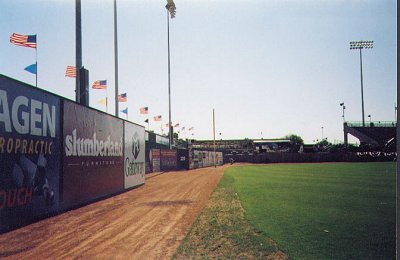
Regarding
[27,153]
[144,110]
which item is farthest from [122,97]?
[27,153]

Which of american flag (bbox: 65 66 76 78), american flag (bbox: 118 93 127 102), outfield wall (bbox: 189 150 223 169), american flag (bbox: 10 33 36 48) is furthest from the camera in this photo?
outfield wall (bbox: 189 150 223 169)

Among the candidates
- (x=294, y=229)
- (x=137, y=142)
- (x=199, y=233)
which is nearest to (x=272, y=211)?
(x=294, y=229)

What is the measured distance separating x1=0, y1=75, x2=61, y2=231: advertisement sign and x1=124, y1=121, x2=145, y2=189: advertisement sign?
28.1 ft

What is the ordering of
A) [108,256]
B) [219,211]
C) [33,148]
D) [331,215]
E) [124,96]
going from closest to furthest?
[108,256]
[331,215]
[33,148]
[219,211]
[124,96]

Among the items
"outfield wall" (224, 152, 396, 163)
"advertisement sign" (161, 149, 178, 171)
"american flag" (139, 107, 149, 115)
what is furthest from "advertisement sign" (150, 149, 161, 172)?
"outfield wall" (224, 152, 396, 163)

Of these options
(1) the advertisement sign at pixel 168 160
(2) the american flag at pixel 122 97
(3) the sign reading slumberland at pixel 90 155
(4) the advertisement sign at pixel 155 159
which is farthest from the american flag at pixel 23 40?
(1) the advertisement sign at pixel 168 160

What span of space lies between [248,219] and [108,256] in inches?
181

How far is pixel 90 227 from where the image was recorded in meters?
9.51

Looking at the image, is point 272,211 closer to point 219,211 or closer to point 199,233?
point 219,211

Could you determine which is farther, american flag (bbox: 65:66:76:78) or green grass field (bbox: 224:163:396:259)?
american flag (bbox: 65:66:76:78)

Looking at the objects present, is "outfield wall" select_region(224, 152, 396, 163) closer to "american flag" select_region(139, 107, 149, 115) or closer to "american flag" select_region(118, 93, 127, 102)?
"american flag" select_region(139, 107, 149, 115)

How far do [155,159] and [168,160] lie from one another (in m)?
2.85

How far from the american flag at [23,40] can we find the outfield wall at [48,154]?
5.14 m

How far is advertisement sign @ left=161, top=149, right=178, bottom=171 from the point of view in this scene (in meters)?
42.6
